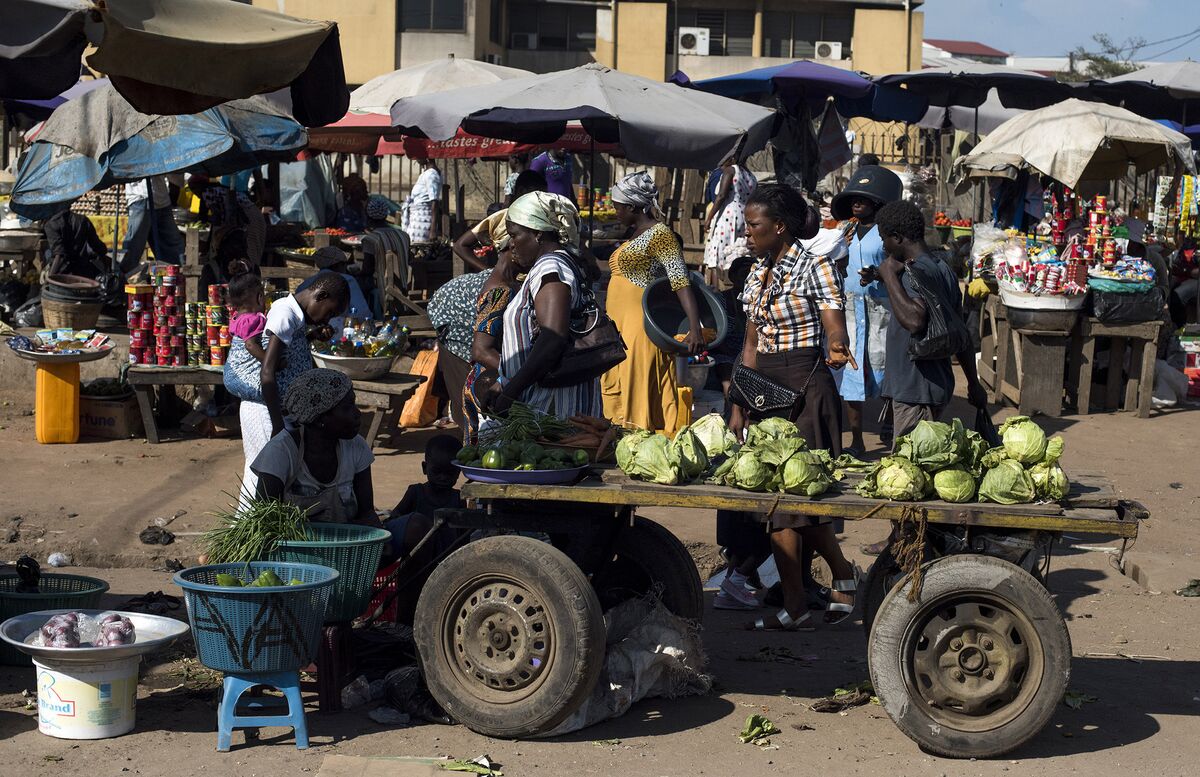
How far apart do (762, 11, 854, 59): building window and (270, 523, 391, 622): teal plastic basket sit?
39.6 m

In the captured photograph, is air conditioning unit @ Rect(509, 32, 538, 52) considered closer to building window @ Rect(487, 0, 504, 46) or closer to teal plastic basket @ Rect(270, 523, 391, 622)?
building window @ Rect(487, 0, 504, 46)

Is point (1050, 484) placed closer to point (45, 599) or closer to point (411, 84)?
point (45, 599)

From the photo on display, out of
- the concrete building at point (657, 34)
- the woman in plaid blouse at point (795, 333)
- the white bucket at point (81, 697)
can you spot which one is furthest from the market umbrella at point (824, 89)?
the concrete building at point (657, 34)

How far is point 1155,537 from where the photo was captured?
8.45 m

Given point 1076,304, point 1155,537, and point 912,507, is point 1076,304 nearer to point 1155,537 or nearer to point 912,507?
point 1155,537

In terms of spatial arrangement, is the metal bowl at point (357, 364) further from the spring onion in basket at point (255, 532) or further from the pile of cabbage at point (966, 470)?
the pile of cabbage at point (966, 470)

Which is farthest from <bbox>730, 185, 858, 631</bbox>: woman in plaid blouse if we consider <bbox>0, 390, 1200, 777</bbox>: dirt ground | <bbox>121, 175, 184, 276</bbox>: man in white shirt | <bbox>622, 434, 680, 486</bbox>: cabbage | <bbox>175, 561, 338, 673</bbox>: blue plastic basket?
<bbox>121, 175, 184, 276</bbox>: man in white shirt

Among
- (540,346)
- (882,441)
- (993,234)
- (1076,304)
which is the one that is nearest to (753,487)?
(540,346)

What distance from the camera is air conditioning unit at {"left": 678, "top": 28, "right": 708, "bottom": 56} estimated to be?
41219 millimetres

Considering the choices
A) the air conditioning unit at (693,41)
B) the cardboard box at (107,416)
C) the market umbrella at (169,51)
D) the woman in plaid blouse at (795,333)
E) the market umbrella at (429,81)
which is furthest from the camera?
the air conditioning unit at (693,41)

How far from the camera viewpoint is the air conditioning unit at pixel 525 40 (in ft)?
139

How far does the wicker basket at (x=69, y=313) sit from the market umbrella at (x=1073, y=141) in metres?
8.36

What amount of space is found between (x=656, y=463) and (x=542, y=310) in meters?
1.13

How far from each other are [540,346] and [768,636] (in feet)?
6.06
